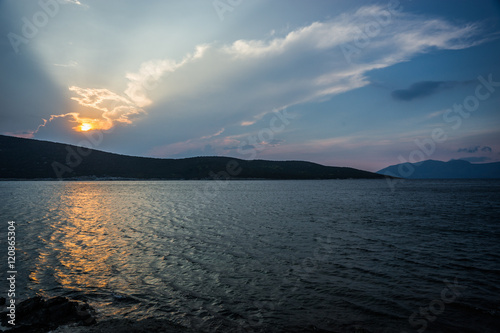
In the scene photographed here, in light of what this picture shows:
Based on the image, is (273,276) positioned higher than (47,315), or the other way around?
(47,315)

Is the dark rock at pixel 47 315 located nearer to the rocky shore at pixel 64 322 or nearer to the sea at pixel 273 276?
the rocky shore at pixel 64 322

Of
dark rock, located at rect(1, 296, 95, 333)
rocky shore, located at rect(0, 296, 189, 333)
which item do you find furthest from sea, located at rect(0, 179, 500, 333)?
dark rock, located at rect(1, 296, 95, 333)

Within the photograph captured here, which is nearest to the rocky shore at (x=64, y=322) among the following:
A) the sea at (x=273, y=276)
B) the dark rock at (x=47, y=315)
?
the dark rock at (x=47, y=315)

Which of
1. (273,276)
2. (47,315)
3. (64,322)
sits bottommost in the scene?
(273,276)

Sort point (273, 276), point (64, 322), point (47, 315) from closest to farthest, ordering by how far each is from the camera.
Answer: point (64, 322) < point (47, 315) < point (273, 276)

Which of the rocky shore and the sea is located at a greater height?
the rocky shore

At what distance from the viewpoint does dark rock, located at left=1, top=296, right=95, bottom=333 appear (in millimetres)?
10213

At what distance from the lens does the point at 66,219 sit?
1547 inches

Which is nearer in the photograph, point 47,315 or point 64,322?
point 64,322

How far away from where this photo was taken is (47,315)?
1088 centimetres

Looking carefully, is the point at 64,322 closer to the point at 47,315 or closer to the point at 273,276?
the point at 47,315

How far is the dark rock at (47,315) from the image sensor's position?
10213 millimetres

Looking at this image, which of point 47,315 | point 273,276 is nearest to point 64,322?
point 47,315

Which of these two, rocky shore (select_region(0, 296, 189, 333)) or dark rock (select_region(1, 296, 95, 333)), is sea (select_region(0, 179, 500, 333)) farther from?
dark rock (select_region(1, 296, 95, 333))
